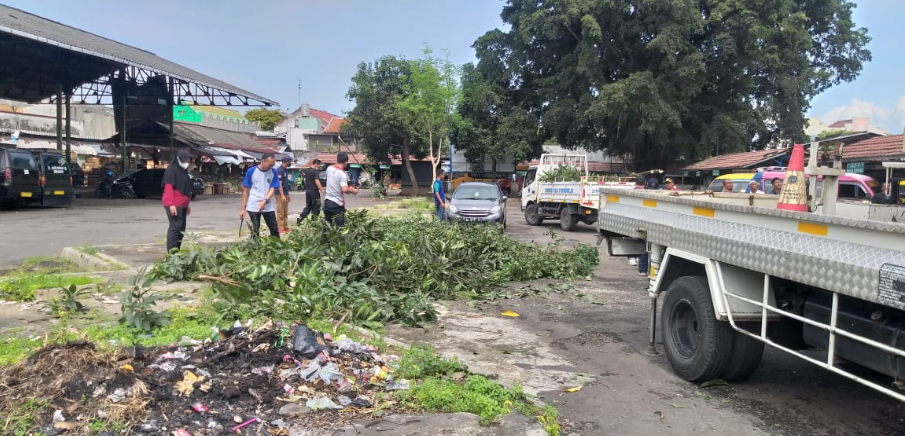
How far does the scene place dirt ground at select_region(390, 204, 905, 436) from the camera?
4.09 m

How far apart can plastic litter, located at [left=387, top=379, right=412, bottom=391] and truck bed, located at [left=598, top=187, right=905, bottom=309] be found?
2.42 m

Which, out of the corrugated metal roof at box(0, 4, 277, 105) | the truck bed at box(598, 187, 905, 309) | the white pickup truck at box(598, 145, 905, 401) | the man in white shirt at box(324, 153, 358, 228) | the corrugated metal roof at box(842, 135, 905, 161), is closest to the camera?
the truck bed at box(598, 187, 905, 309)

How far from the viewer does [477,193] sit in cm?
1694

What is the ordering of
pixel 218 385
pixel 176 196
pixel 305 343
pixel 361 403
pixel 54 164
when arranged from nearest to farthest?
pixel 218 385 → pixel 361 403 → pixel 305 343 → pixel 176 196 → pixel 54 164

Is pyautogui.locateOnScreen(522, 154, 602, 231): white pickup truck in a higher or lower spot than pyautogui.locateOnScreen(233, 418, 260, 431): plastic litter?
higher

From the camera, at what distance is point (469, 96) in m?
38.9

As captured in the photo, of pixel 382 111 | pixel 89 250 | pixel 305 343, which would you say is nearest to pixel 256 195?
pixel 89 250

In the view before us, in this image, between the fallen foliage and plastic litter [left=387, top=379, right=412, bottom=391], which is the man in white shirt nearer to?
the fallen foliage

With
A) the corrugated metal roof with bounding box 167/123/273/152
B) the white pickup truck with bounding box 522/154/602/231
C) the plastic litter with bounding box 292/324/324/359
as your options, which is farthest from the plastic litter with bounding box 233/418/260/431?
the corrugated metal roof with bounding box 167/123/273/152

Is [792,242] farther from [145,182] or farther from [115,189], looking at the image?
[115,189]

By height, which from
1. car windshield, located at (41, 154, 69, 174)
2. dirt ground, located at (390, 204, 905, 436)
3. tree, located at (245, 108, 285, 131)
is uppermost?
tree, located at (245, 108, 285, 131)

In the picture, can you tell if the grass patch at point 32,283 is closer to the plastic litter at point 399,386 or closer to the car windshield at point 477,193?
the plastic litter at point 399,386

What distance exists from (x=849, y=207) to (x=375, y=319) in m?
4.38

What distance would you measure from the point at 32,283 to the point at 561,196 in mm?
13906
